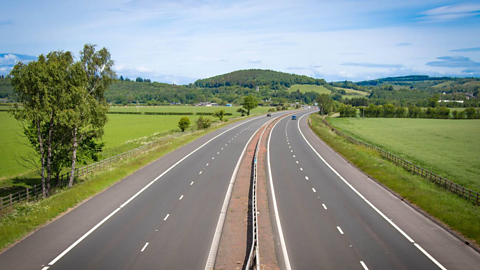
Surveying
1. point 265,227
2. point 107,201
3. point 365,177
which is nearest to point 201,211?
point 265,227

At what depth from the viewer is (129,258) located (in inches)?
639

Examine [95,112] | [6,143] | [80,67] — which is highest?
[80,67]

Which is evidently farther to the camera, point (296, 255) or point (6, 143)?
point (6, 143)

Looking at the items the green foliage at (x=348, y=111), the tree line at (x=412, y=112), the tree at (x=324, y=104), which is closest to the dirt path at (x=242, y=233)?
the tree at (x=324, y=104)

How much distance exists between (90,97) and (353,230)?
24.8m

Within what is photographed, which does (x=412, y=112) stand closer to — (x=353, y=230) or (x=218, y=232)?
(x=353, y=230)

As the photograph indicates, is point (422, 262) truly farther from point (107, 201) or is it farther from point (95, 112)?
point (95, 112)

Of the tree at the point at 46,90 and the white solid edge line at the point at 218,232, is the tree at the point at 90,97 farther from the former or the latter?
the white solid edge line at the point at 218,232

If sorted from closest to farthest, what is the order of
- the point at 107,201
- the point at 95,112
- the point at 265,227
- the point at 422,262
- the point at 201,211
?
the point at 422,262 < the point at 265,227 < the point at 201,211 < the point at 107,201 < the point at 95,112

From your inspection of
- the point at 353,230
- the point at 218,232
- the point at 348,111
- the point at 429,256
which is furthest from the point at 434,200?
the point at 348,111

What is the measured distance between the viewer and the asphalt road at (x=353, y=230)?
16.1 m

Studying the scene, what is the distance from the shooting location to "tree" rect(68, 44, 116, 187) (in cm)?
3028

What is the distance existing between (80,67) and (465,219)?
2966cm

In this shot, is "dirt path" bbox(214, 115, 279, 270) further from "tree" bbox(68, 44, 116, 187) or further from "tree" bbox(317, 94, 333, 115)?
"tree" bbox(317, 94, 333, 115)
